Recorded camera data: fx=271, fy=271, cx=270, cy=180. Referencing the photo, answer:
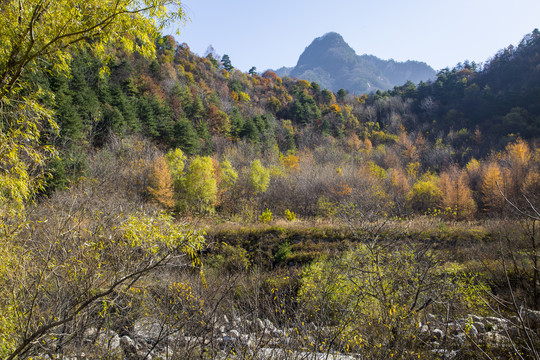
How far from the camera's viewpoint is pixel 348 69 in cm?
16338

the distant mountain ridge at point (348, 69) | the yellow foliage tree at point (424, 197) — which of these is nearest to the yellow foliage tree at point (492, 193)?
the yellow foliage tree at point (424, 197)

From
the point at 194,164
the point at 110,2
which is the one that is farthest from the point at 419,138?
the point at 110,2

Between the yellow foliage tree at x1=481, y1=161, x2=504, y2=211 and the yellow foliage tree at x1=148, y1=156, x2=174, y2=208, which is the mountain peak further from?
the yellow foliage tree at x1=148, y1=156, x2=174, y2=208

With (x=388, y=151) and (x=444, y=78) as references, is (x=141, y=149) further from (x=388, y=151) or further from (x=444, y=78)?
(x=444, y=78)

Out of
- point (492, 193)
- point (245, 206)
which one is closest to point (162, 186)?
point (245, 206)

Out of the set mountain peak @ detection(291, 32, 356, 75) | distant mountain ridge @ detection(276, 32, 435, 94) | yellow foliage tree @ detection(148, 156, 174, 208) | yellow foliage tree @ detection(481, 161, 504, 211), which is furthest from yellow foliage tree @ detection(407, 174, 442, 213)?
mountain peak @ detection(291, 32, 356, 75)

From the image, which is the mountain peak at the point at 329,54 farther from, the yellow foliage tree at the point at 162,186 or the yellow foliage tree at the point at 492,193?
the yellow foliage tree at the point at 162,186

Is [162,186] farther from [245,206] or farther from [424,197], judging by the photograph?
[424,197]

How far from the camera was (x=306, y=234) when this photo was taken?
52.8 feet

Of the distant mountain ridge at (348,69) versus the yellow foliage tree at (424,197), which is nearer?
the yellow foliage tree at (424,197)

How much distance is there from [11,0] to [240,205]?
2123 cm

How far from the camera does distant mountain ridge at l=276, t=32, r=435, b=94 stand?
148m

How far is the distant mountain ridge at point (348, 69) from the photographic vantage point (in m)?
148

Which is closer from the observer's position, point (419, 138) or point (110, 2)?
point (110, 2)
